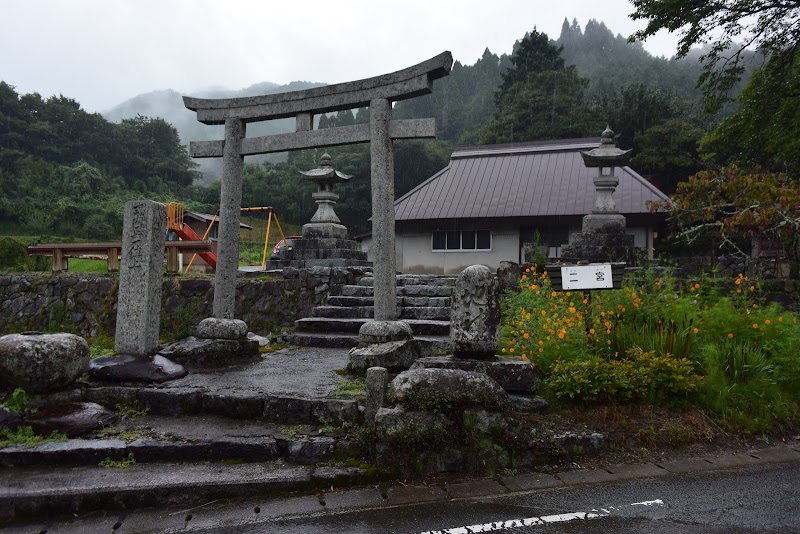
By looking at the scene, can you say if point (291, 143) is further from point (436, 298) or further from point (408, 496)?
point (408, 496)

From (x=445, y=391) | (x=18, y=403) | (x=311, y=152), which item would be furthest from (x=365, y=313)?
(x=311, y=152)

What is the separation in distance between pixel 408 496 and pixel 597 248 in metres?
9.74

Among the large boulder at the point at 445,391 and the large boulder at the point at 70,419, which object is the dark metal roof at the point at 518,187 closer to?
the large boulder at the point at 445,391

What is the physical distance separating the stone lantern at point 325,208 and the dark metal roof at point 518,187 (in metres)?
6.86

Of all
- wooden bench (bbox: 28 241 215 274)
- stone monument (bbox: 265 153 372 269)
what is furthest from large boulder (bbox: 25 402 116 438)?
wooden bench (bbox: 28 241 215 274)

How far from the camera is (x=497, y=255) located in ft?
65.1

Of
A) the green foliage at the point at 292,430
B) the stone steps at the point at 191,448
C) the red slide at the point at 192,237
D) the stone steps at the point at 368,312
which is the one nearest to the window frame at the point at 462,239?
the red slide at the point at 192,237

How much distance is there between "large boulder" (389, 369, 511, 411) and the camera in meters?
4.31

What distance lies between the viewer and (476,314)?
16.2ft

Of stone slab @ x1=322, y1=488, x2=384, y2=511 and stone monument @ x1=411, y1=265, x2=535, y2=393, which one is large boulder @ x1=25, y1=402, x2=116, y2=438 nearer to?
stone slab @ x1=322, y1=488, x2=384, y2=511

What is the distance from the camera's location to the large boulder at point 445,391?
4312mm

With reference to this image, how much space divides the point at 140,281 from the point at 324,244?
617 centimetres

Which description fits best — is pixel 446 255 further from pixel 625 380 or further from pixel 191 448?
pixel 191 448

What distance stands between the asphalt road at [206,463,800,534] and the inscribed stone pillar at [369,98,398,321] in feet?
11.9
